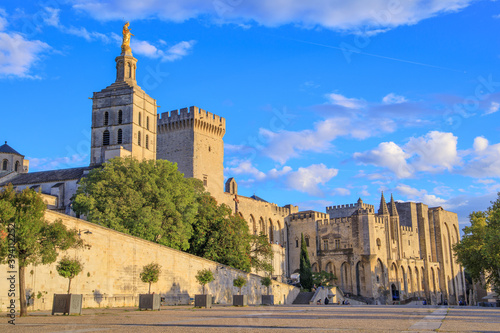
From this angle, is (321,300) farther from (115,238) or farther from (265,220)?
(115,238)

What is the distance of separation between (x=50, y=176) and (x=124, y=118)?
8.94 metres

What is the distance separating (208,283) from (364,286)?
37.9 meters

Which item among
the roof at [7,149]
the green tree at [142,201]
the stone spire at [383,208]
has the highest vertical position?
the roof at [7,149]

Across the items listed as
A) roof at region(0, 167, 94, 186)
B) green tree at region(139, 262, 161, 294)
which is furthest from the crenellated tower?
green tree at region(139, 262, 161, 294)

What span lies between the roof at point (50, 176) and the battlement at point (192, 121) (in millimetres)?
12436

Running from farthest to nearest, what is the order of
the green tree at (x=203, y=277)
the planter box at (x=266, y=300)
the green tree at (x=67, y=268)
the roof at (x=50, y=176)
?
the roof at (x=50, y=176)
the planter box at (x=266, y=300)
the green tree at (x=203, y=277)
the green tree at (x=67, y=268)

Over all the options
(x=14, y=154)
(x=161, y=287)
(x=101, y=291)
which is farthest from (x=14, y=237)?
(x=14, y=154)

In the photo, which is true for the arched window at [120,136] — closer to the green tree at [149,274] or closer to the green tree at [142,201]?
the green tree at [142,201]

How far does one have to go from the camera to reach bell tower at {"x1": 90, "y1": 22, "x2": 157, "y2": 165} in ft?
176

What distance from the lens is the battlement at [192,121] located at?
5847cm

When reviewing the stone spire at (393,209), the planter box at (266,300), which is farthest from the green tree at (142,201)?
the stone spire at (393,209)

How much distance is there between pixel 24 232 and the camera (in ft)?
53.7

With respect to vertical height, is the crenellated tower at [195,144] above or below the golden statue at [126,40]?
below

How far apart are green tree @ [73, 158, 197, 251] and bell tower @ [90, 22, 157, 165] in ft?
43.3
